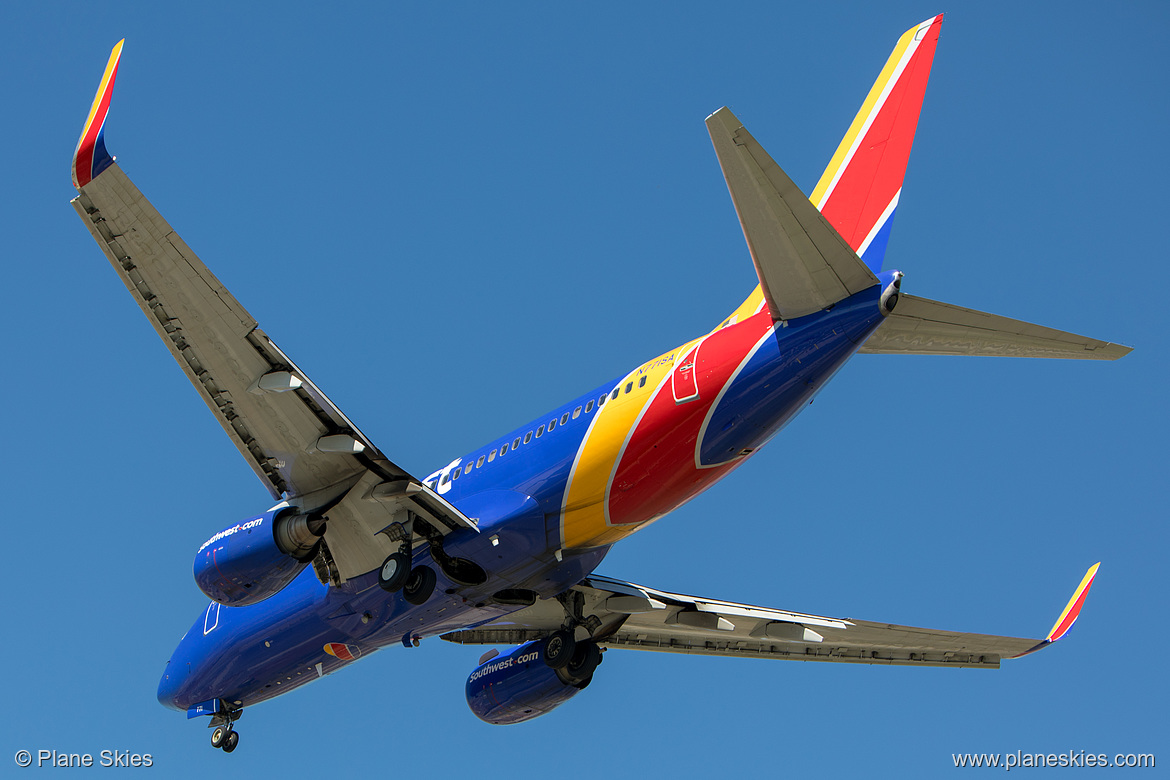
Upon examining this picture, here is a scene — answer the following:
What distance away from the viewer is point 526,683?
21.9m

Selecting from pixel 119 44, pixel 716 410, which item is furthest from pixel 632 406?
pixel 119 44

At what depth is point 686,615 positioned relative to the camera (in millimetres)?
22953

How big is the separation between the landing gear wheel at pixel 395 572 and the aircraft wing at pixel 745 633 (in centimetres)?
417

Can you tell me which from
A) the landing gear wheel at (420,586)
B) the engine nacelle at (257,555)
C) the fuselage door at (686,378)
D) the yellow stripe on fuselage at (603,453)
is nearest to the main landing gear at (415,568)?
the landing gear wheel at (420,586)

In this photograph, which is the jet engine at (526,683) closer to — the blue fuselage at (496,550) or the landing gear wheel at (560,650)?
the landing gear wheel at (560,650)

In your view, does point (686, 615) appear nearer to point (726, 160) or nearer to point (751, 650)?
point (751, 650)

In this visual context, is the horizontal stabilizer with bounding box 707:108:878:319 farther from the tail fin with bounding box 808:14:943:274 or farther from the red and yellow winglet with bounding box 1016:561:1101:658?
the red and yellow winglet with bounding box 1016:561:1101:658

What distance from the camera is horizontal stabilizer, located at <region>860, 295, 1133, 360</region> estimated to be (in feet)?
47.7

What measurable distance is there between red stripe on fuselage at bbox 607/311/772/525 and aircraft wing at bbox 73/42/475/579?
2.63 meters

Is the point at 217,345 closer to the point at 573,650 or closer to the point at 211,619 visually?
the point at 211,619

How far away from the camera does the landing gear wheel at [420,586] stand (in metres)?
18.2

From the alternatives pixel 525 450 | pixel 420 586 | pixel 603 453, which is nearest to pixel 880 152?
pixel 603 453

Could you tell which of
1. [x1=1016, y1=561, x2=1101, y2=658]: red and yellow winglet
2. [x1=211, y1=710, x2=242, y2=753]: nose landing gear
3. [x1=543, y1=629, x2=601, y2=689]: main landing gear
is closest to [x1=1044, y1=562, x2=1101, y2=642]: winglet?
[x1=1016, y1=561, x2=1101, y2=658]: red and yellow winglet

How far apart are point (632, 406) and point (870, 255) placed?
12.9 feet
